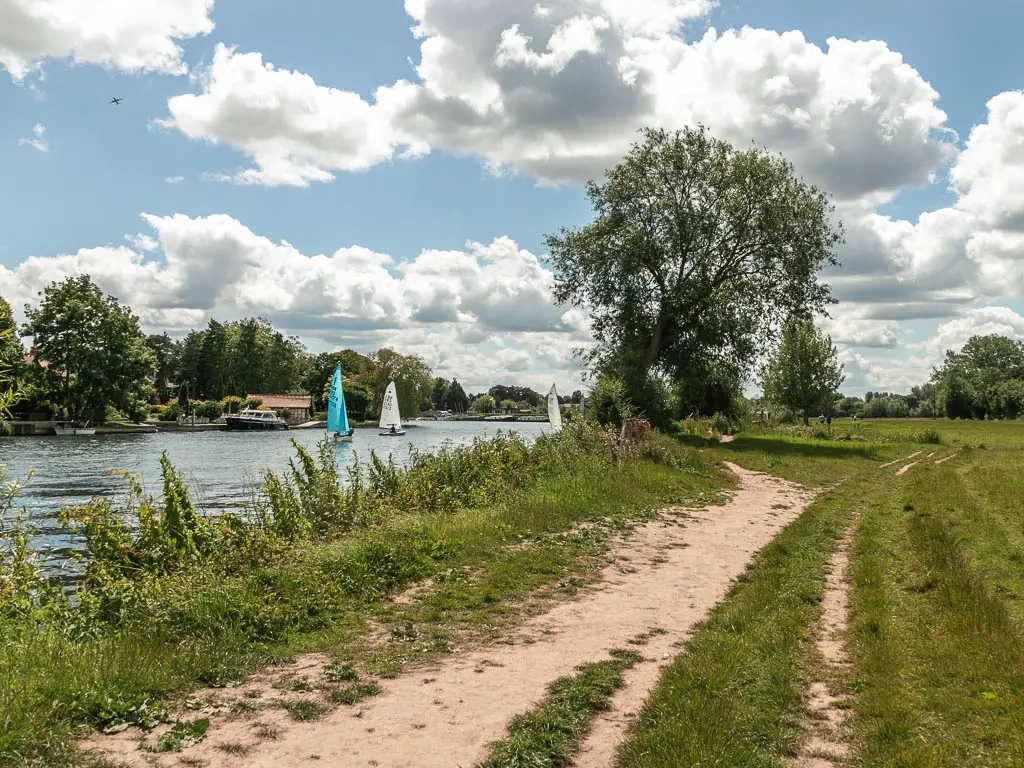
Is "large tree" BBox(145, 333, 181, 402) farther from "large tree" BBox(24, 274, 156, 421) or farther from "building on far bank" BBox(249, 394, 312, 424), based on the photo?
"large tree" BBox(24, 274, 156, 421)

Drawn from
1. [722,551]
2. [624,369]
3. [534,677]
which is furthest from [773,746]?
[624,369]

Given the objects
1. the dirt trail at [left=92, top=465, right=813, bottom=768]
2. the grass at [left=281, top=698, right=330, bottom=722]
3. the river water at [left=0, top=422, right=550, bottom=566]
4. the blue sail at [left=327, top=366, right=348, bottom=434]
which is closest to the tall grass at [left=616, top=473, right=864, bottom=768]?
the dirt trail at [left=92, top=465, right=813, bottom=768]

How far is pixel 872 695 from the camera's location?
595 cm

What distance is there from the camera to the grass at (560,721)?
16.2 feet

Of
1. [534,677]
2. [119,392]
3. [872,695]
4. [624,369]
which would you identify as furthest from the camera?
[119,392]

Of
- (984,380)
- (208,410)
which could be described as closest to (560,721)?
(208,410)

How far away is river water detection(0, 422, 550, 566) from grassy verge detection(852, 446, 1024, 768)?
8436mm

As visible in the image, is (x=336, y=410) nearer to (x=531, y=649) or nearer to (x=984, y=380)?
→ (x=531, y=649)

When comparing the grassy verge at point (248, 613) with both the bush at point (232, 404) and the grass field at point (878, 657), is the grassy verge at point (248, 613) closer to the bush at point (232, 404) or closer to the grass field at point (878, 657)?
the grass field at point (878, 657)

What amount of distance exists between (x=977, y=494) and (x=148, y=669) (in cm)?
1779

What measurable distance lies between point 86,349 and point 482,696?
7445 centimetres

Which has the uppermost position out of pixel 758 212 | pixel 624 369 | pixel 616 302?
pixel 758 212

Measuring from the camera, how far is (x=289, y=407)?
11294 centimetres

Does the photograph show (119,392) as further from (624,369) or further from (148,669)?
(148,669)
